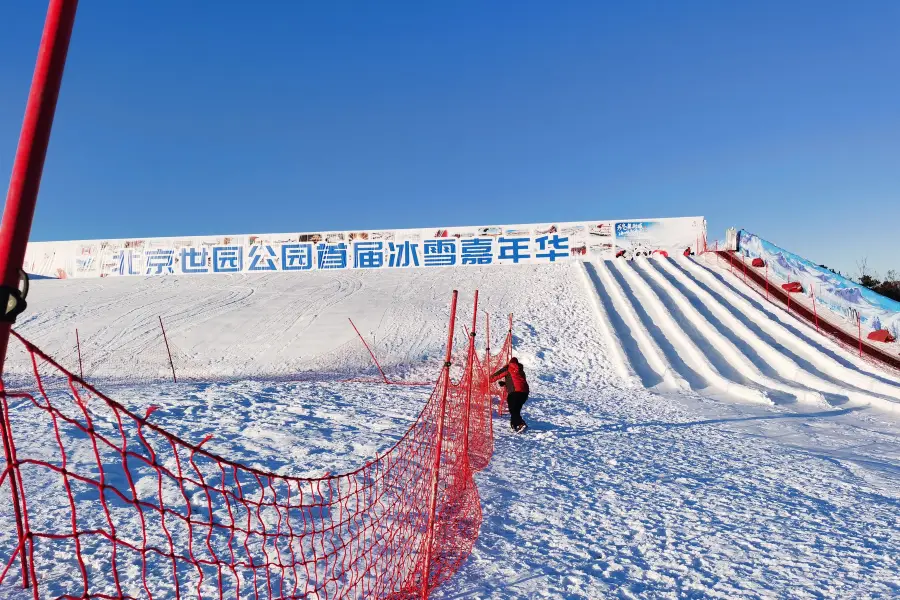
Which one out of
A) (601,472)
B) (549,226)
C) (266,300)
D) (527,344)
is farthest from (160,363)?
(549,226)

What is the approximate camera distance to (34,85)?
1301 millimetres

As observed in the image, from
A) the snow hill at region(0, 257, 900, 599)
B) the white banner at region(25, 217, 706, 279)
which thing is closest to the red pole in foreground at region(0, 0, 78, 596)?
the snow hill at region(0, 257, 900, 599)

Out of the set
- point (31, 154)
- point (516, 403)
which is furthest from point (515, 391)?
point (31, 154)

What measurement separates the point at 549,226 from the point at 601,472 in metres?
21.0

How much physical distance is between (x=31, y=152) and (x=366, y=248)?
26338 millimetres

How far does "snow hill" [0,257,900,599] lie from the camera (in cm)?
443

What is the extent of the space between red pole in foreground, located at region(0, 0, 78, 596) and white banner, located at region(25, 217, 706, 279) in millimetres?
25413

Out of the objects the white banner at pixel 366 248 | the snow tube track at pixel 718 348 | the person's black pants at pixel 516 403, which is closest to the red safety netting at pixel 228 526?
the person's black pants at pixel 516 403

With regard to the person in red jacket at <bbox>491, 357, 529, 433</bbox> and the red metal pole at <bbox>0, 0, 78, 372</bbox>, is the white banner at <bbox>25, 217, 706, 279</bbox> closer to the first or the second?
the person in red jacket at <bbox>491, 357, 529, 433</bbox>

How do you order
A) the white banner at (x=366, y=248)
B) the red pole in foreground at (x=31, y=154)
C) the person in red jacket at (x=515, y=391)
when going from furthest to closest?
1. the white banner at (x=366, y=248)
2. the person in red jacket at (x=515, y=391)
3. the red pole in foreground at (x=31, y=154)

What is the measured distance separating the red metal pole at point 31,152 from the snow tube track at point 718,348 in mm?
12675

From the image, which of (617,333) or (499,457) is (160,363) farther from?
(617,333)

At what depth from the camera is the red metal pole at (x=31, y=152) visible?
1271 mm

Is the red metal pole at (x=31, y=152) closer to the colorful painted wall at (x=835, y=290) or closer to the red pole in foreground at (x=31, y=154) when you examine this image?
the red pole in foreground at (x=31, y=154)
